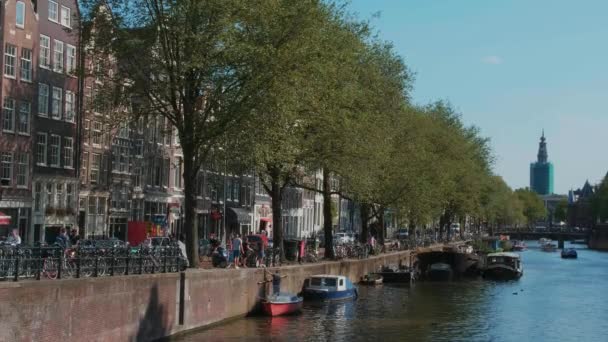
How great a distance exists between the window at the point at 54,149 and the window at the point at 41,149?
2.30 feet

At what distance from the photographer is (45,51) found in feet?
208

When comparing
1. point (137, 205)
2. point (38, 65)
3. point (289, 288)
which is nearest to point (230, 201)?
point (137, 205)

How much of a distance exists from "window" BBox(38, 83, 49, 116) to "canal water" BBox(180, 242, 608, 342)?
24.4 meters

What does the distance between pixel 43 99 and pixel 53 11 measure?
6.54m

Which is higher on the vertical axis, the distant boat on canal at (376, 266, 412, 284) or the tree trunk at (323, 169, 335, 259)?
the tree trunk at (323, 169, 335, 259)

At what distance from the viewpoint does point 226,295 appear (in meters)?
42.8

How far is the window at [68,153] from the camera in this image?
66.0 meters

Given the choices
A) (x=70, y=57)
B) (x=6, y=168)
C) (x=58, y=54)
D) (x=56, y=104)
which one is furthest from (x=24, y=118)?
(x=70, y=57)

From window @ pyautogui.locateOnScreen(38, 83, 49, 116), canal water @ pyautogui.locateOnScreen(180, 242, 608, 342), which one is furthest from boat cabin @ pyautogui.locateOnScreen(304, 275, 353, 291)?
window @ pyautogui.locateOnScreen(38, 83, 49, 116)

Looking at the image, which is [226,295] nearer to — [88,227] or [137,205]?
[88,227]

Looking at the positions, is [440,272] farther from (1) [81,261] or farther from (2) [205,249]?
(1) [81,261]

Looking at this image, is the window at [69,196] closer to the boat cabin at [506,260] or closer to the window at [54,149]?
the window at [54,149]

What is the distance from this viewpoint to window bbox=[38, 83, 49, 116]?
6278 centimetres

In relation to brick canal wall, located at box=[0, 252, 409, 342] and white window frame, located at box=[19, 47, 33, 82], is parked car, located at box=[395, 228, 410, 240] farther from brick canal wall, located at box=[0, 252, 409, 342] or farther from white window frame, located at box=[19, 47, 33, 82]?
brick canal wall, located at box=[0, 252, 409, 342]
